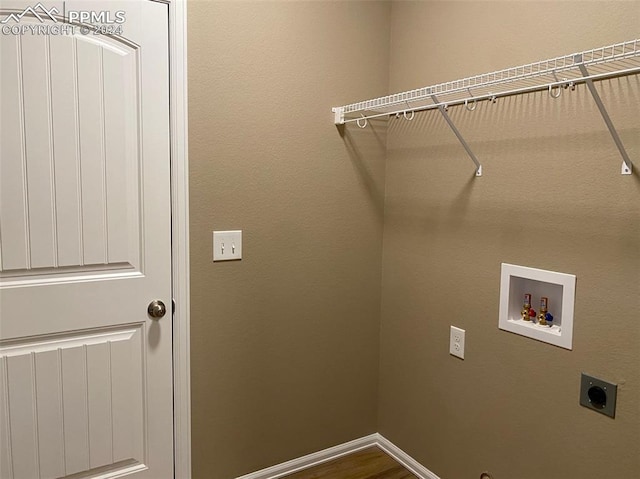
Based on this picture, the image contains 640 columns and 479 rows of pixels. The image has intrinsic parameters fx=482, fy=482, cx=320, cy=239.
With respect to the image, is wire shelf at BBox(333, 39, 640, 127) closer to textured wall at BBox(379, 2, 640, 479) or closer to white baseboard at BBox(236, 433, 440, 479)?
textured wall at BBox(379, 2, 640, 479)

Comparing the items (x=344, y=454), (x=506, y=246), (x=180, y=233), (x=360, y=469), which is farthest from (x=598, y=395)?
(x=180, y=233)

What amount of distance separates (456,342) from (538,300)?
41 cm

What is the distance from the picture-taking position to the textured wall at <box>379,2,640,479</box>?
1.50m

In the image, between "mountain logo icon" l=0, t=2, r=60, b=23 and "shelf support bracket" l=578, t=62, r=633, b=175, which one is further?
"mountain logo icon" l=0, t=2, r=60, b=23

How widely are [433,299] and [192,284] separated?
3.41 feet

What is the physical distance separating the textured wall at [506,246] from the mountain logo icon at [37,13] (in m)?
1.43

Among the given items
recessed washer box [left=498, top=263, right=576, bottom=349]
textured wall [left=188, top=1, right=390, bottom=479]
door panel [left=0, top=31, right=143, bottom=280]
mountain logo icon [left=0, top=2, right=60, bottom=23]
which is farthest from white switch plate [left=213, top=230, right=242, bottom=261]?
recessed washer box [left=498, top=263, right=576, bottom=349]

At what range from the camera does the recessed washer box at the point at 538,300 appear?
1617mm

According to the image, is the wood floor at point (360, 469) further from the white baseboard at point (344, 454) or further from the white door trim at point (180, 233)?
the white door trim at point (180, 233)

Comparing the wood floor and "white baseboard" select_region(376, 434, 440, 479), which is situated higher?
"white baseboard" select_region(376, 434, 440, 479)

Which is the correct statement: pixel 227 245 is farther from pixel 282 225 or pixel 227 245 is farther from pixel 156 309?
pixel 156 309

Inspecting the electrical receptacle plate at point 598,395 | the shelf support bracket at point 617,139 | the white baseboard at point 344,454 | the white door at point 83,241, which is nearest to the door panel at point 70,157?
the white door at point 83,241

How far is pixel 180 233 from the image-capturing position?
1847 millimetres

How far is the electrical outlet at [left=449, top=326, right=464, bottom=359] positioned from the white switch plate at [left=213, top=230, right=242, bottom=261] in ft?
3.14
